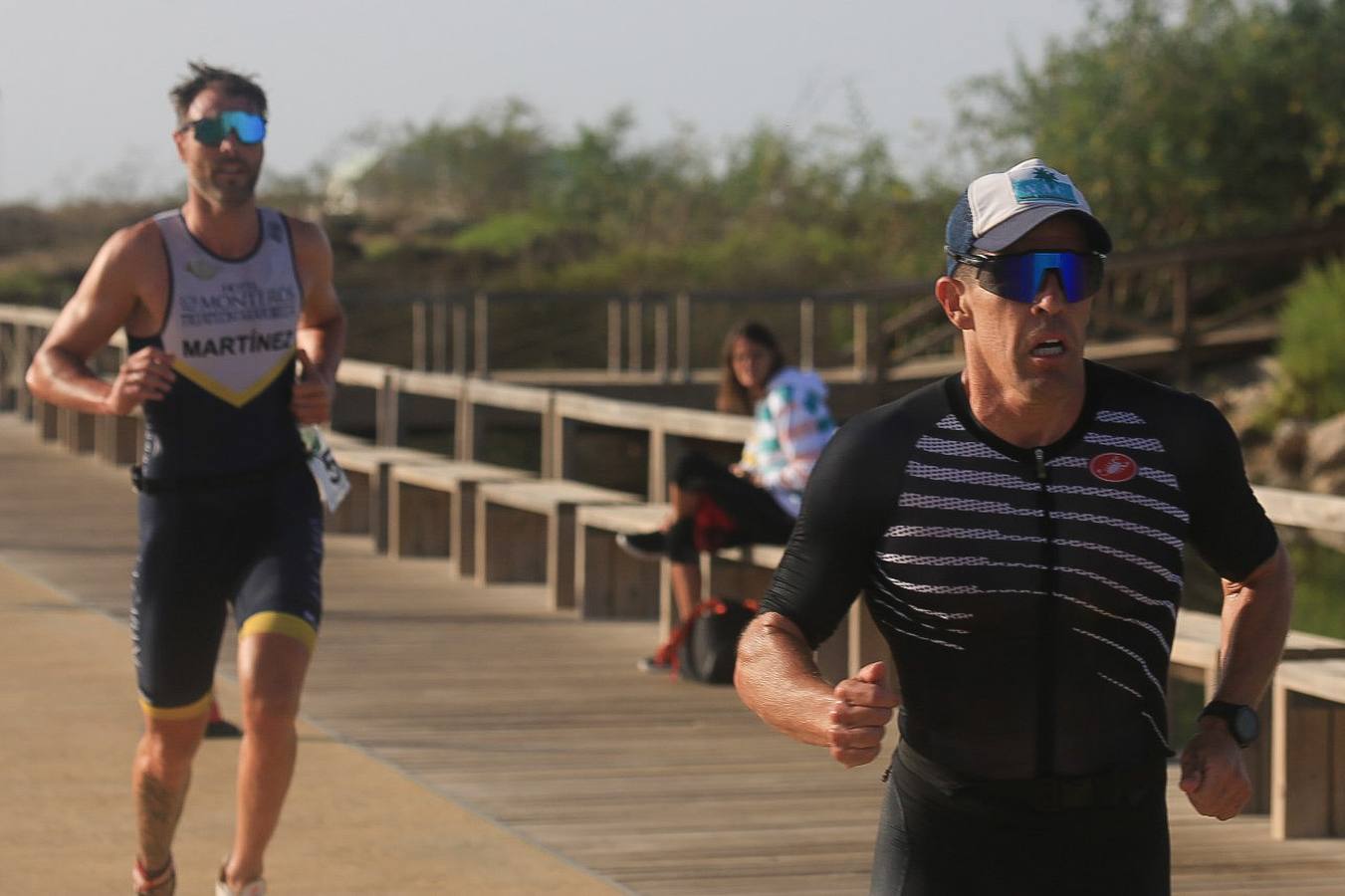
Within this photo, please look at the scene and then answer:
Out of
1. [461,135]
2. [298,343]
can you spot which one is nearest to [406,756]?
[298,343]

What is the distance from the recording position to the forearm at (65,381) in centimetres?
584

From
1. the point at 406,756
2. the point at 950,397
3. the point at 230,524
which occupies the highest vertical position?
the point at 950,397

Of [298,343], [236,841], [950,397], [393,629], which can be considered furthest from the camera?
[393,629]

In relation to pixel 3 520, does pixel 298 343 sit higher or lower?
higher

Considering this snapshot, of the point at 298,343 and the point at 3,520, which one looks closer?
the point at 298,343

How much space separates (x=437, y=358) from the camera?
31.8 metres

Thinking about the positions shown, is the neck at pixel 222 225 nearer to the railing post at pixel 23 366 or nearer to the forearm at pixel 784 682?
Answer: the forearm at pixel 784 682

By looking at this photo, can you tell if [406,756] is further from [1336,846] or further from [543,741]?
[1336,846]

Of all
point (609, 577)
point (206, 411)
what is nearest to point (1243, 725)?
point (206, 411)

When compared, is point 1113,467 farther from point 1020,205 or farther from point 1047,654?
point 1020,205

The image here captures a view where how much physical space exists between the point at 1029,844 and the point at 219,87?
331cm

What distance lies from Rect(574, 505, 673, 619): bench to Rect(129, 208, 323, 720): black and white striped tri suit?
5.42 metres

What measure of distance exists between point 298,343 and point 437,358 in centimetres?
2550

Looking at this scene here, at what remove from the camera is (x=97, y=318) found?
19.5ft
